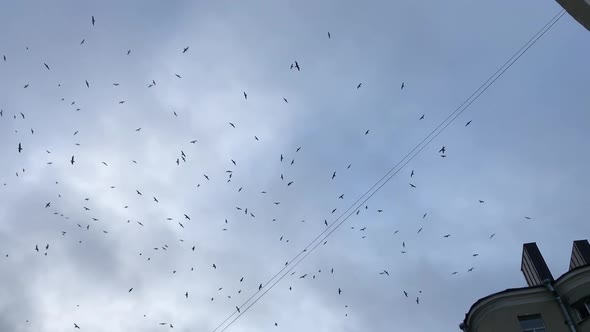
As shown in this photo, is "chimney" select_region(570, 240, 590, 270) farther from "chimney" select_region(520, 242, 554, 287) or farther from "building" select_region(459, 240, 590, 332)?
"building" select_region(459, 240, 590, 332)

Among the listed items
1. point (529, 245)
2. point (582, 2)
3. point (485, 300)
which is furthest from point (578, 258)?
point (582, 2)

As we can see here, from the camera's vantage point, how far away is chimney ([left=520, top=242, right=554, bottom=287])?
32.5 meters

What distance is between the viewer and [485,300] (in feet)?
98.4

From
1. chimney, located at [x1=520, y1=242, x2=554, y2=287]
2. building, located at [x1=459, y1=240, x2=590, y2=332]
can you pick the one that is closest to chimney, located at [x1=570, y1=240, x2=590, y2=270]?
chimney, located at [x1=520, y1=242, x2=554, y2=287]

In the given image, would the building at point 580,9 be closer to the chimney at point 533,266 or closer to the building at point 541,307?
the building at point 541,307

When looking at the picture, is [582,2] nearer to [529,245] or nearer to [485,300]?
[485,300]

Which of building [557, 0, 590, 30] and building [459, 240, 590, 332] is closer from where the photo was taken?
building [557, 0, 590, 30]

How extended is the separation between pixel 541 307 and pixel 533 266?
445 cm

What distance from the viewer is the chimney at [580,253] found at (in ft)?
108

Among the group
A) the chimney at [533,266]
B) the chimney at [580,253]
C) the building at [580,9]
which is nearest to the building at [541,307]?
the chimney at [533,266]

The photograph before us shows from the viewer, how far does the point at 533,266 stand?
33.3 meters

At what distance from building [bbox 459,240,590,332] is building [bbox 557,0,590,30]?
22463 mm

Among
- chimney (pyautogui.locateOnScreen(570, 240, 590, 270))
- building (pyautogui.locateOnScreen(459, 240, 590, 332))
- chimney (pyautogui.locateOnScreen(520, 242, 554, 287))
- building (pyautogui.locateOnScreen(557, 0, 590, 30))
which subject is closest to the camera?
building (pyautogui.locateOnScreen(557, 0, 590, 30))

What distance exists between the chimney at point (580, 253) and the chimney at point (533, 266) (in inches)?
88.1
